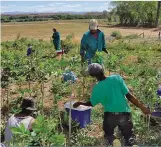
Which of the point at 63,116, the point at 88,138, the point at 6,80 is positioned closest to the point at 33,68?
the point at 6,80

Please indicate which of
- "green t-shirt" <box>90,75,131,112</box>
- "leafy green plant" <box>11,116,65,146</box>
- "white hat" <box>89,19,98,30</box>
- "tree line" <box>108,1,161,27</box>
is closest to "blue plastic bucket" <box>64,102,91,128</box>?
"green t-shirt" <box>90,75,131,112</box>

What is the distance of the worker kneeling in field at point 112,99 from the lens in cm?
359

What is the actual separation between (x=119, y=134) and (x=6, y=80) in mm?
1998

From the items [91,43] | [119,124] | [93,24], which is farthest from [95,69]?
[91,43]

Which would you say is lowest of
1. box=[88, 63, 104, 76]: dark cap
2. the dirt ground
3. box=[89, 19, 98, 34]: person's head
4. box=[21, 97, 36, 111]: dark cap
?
the dirt ground

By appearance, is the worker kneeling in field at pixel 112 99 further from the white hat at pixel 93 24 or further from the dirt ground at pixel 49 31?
the dirt ground at pixel 49 31

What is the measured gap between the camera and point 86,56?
6305mm

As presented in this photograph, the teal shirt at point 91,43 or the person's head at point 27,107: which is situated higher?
the teal shirt at point 91,43

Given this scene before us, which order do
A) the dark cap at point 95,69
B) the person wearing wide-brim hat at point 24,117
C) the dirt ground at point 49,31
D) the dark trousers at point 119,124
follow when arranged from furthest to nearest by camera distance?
1. the dirt ground at point 49,31
2. the dark trousers at point 119,124
3. the dark cap at point 95,69
4. the person wearing wide-brim hat at point 24,117

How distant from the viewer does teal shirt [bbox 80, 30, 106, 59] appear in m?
6.09

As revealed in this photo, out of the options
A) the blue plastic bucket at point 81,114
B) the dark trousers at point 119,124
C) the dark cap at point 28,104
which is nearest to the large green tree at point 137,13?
the blue plastic bucket at point 81,114

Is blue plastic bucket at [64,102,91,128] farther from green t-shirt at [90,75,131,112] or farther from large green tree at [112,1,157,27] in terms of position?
large green tree at [112,1,157,27]

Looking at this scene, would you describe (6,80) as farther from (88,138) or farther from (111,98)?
(111,98)

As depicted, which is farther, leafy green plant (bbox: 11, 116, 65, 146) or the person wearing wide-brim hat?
the person wearing wide-brim hat
